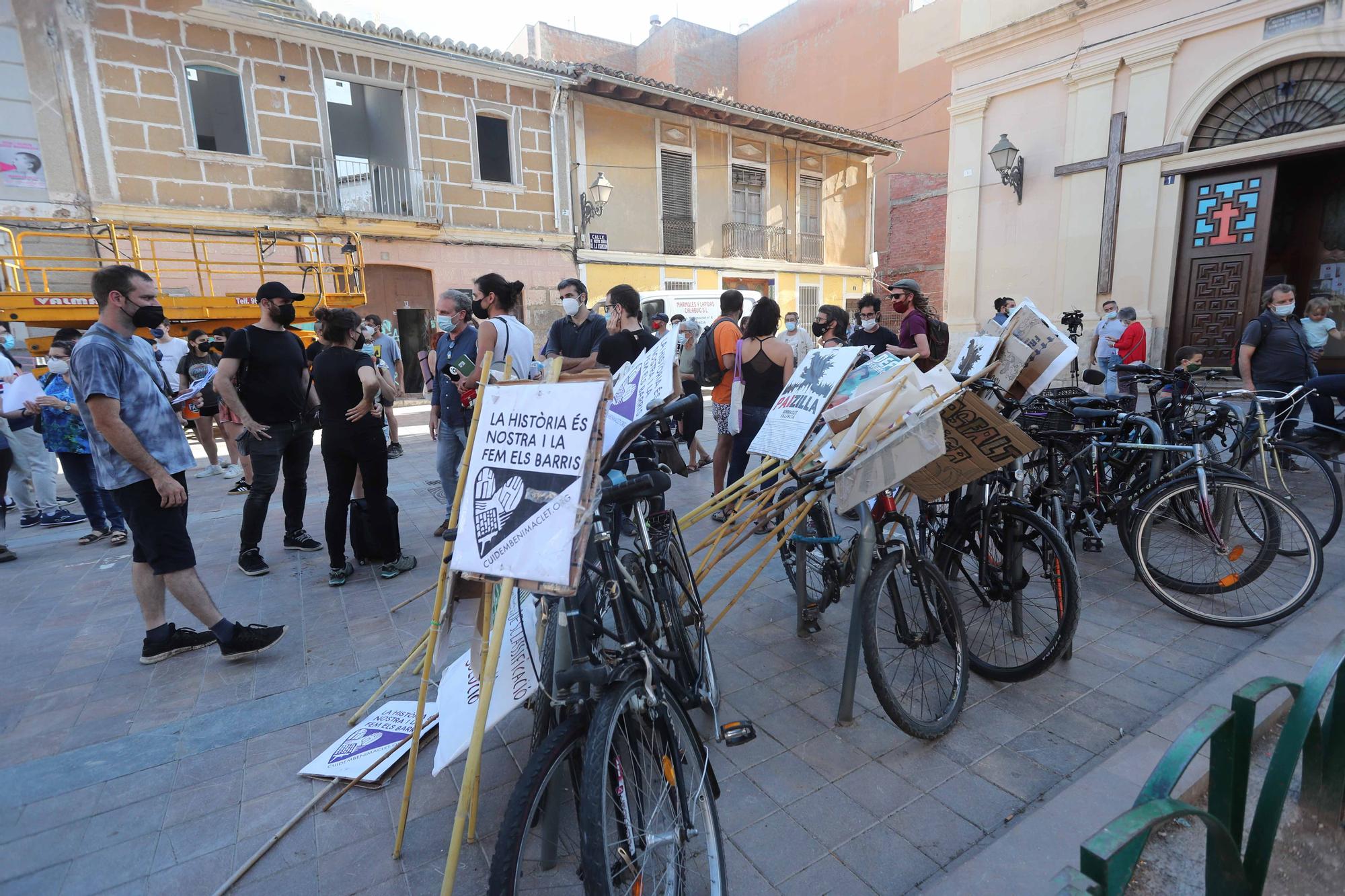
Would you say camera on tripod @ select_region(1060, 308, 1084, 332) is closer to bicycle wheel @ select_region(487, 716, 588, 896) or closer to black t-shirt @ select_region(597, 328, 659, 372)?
black t-shirt @ select_region(597, 328, 659, 372)

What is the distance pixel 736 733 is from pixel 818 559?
5.47 ft

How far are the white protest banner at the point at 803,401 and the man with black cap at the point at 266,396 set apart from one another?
3.35 meters

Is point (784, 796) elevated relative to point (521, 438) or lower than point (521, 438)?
lower

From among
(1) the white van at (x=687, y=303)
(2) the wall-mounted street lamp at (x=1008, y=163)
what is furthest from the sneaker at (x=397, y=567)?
(2) the wall-mounted street lamp at (x=1008, y=163)

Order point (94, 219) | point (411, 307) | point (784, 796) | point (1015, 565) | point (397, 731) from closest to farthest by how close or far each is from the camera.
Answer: point (784, 796), point (397, 731), point (1015, 565), point (94, 219), point (411, 307)

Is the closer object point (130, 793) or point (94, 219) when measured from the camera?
point (130, 793)

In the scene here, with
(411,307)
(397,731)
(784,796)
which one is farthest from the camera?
(411,307)

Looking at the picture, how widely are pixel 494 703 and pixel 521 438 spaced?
27.7 inches

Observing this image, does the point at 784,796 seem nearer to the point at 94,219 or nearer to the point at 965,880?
the point at 965,880

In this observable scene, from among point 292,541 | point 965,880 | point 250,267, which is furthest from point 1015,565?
point 250,267

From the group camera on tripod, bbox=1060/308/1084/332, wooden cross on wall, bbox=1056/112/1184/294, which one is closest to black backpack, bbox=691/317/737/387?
camera on tripod, bbox=1060/308/1084/332

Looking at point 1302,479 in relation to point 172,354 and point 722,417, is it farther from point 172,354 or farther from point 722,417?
point 172,354

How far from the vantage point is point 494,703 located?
1753 mm

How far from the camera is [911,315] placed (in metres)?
5.98
